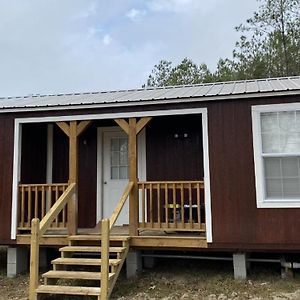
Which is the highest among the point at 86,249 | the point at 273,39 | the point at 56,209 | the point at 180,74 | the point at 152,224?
the point at 273,39

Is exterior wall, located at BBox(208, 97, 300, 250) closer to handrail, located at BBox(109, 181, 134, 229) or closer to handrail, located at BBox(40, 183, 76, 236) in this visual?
handrail, located at BBox(109, 181, 134, 229)

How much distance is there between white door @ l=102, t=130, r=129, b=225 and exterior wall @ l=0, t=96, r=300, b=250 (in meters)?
2.04

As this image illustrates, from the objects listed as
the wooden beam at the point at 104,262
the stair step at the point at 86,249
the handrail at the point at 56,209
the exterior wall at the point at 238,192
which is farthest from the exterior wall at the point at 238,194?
the handrail at the point at 56,209

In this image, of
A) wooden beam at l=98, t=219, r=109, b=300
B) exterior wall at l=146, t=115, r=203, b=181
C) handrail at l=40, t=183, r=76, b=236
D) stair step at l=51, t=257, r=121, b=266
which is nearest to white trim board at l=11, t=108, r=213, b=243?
handrail at l=40, t=183, r=76, b=236

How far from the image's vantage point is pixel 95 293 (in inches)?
208

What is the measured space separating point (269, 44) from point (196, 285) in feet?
52.8

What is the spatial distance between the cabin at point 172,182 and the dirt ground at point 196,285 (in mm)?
315

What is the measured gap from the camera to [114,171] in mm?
8266

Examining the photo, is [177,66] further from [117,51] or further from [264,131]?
[264,131]

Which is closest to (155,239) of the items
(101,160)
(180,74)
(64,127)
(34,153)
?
(101,160)

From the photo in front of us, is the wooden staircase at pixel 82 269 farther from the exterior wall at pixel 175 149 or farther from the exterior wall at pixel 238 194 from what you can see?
the exterior wall at pixel 175 149

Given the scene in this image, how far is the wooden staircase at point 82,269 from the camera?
545cm

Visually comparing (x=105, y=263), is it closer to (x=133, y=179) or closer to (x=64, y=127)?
(x=133, y=179)

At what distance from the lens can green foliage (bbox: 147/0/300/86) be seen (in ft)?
61.8
